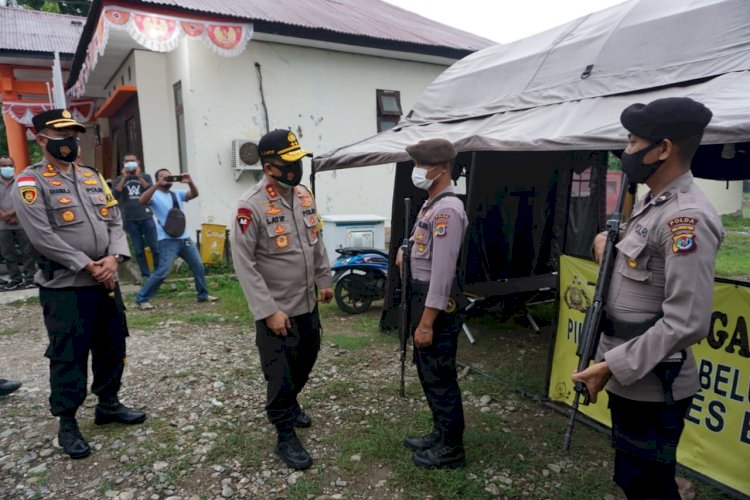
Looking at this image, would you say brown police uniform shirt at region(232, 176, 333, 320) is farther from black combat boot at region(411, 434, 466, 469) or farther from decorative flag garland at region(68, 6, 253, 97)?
decorative flag garland at region(68, 6, 253, 97)

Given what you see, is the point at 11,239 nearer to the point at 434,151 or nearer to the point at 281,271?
the point at 281,271

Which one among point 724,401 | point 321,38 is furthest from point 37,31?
point 724,401

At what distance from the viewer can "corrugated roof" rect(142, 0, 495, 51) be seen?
8.54 metres

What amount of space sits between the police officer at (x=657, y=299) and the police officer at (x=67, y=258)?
2881 millimetres

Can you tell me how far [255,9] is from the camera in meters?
9.11

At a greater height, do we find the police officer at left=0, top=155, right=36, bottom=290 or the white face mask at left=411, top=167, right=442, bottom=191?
the white face mask at left=411, top=167, right=442, bottom=191

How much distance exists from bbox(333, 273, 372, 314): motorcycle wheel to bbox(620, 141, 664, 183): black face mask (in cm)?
471

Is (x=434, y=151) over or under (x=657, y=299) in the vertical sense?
over

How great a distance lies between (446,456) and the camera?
9.60ft

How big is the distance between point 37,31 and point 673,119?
1627cm

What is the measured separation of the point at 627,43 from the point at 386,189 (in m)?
7.01

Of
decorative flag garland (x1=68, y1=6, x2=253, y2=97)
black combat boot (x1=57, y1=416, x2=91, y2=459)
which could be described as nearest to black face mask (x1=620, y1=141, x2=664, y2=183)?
black combat boot (x1=57, y1=416, x2=91, y2=459)

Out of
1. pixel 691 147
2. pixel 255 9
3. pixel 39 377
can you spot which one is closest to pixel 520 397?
pixel 691 147

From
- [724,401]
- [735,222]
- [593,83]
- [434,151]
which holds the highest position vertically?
[593,83]
